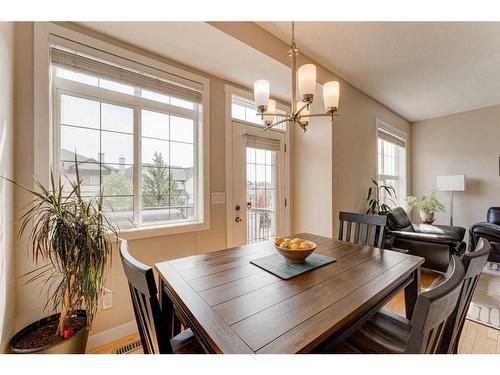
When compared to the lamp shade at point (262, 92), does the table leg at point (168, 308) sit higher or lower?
lower

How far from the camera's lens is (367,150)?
3.56 metres

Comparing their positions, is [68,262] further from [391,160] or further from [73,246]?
[391,160]

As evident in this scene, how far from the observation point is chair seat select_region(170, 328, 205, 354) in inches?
40.4

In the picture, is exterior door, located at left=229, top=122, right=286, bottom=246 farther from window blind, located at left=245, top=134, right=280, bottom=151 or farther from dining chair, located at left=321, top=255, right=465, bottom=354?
dining chair, located at left=321, top=255, right=465, bottom=354

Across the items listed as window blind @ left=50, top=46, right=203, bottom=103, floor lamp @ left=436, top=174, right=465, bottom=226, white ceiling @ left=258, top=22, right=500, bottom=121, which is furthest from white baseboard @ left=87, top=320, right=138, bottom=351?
floor lamp @ left=436, top=174, right=465, bottom=226

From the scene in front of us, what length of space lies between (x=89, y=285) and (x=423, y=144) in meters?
6.12

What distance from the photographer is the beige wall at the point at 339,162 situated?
2980 mm

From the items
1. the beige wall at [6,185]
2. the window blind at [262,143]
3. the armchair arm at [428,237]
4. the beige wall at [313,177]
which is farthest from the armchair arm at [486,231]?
the beige wall at [6,185]

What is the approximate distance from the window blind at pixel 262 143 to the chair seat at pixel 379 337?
7.04 feet

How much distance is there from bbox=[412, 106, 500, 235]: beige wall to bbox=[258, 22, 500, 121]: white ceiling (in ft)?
2.48

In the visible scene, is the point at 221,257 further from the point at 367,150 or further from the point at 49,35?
the point at 367,150

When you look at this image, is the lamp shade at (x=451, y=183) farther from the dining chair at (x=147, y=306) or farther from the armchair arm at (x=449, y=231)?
the dining chair at (x=147, y=306)

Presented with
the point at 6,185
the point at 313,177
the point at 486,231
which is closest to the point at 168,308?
the point at 6,185
